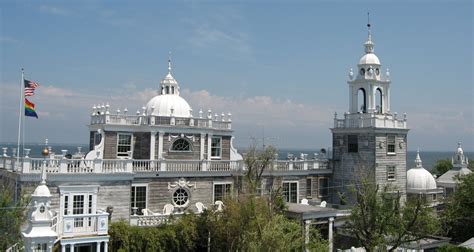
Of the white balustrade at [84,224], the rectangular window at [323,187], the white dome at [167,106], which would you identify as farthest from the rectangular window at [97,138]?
the rectangular window at [323,187]

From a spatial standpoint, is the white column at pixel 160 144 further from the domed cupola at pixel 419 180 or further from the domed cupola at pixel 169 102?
the domed cupola at pixel 419 180

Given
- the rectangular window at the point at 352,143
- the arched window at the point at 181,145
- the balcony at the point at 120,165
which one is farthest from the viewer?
the rectangular window at the point at 352,143

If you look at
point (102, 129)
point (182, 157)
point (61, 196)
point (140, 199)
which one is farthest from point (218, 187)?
point (61, 196)

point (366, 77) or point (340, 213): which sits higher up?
point (366, 77)

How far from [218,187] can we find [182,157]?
290 cm

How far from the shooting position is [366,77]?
36.1 m

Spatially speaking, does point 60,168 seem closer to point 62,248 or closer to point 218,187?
point 62,248

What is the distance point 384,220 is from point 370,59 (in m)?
14.5

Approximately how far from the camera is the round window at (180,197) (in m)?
28.9

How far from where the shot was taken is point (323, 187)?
36.4 m

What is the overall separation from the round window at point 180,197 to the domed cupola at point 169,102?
187 inches

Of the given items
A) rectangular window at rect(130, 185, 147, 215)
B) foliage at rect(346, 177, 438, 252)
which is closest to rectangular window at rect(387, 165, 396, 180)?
foliage at rect(346, 177, 438, 252)

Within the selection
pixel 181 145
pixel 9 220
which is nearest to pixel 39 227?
pixel 9 220

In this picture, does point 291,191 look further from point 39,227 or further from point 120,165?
point 39,227
